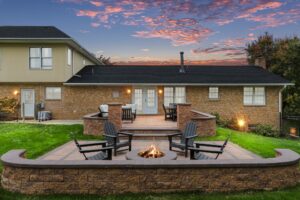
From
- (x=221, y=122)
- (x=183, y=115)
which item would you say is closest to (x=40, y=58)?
(x=183, y=115)

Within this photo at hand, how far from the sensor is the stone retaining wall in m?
6.23

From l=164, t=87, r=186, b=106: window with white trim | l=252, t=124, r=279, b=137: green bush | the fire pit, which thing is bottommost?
l=252, t=124, r=279, b=137: green bush

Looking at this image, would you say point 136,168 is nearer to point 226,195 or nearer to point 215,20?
point 226,195

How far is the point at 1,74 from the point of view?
67.3 ft

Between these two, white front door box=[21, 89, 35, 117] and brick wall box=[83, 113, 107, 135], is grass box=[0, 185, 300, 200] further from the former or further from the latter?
white front door box=[21, 89, 35, 117]

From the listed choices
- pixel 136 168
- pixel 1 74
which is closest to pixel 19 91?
pixel 1 74

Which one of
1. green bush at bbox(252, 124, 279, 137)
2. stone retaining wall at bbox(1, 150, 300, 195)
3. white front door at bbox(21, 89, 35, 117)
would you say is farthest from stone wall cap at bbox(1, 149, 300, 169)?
white front door at bbox(21, 89, 35, 117)

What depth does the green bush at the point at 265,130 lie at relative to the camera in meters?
20.0

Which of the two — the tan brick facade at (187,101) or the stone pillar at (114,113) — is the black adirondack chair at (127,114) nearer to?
the stone pillar at (114,113)

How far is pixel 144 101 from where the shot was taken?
21.7 meters

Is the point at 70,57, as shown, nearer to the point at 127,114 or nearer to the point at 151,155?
the point at 127,114

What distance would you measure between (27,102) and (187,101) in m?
12.7

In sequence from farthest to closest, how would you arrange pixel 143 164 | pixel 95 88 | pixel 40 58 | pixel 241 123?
pixel 95 88, pixel 241 123, pixel 40 58, pixel 143 164

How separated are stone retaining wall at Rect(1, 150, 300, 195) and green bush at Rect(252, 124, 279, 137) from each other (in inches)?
587
